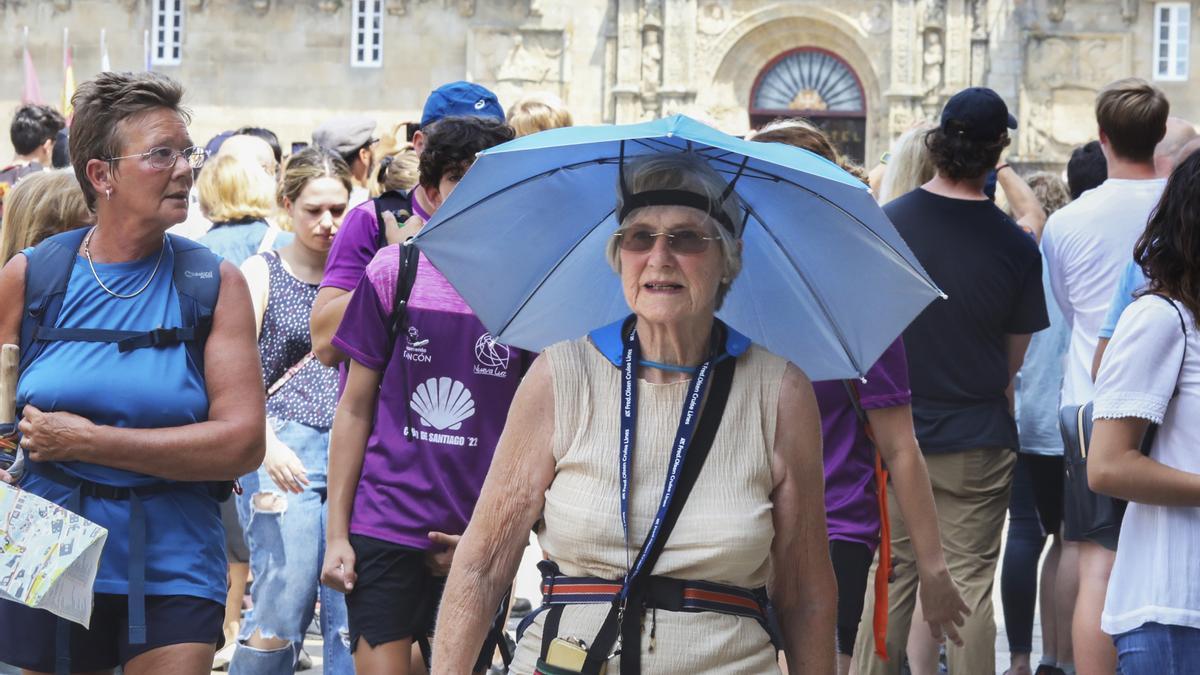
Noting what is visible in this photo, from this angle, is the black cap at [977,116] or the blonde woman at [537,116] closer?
the black cap at [977,116]

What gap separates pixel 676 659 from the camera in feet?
11.4

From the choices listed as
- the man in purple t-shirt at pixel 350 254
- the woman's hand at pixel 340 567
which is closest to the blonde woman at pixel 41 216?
the man in purple t-shirt at pixel 350 254

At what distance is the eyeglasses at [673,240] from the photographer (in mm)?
3625

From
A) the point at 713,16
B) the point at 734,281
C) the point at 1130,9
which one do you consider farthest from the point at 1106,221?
the point at 1130,9

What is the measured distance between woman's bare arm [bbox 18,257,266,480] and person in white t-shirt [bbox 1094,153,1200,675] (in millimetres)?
2174

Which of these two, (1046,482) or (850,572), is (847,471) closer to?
(850,572)

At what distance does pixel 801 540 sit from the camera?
366cm

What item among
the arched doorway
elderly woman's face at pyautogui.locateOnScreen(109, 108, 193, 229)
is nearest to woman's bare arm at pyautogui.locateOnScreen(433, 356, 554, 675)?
elderly woman's face at pyautogui.locateOnScreen(109, 108, 193, 229)

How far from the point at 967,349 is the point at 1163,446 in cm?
204

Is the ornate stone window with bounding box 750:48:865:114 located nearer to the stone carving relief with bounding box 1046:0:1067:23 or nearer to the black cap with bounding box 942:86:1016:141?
the stone carving relief with bounding box 1046:0:1067:23

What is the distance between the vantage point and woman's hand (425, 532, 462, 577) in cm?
495

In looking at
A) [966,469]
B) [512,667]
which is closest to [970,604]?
[966,469]

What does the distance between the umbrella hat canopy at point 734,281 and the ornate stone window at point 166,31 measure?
105ft

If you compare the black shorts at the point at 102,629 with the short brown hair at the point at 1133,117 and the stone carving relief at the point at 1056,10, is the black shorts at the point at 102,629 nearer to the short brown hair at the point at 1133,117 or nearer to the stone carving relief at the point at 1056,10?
the short brown hair at the point at 1133,117
